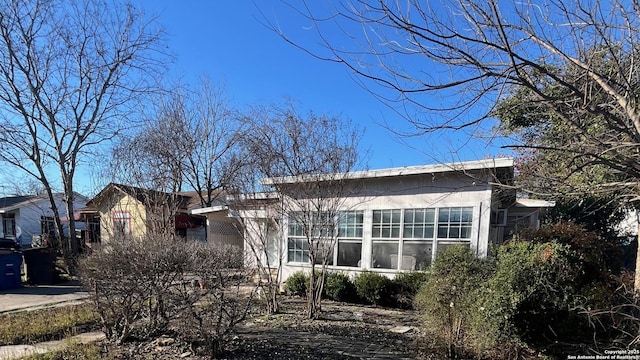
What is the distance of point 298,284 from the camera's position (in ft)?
33.9

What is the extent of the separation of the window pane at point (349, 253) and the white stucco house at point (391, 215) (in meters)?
0.03

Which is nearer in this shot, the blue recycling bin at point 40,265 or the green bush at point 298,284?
the green bush at point 298,284

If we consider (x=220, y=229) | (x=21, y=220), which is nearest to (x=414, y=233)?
(x=220, y=229)

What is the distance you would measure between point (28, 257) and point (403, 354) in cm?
1306

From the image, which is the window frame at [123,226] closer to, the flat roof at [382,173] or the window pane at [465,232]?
the flat roof at [382,173]

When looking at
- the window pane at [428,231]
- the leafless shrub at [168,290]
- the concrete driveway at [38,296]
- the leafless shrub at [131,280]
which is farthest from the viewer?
the window pane at [428,231]

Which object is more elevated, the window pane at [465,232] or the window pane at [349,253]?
the window pane at [465,232]

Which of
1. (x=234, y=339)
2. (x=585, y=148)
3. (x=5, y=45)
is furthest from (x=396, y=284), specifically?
(x=5, y=45)

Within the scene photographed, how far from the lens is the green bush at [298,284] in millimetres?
10266

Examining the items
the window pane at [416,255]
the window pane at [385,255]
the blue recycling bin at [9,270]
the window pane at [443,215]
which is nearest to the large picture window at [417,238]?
the window pane at [416,255]

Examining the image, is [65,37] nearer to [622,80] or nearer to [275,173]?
[275,173]

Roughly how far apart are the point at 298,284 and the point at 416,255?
11.5 feet

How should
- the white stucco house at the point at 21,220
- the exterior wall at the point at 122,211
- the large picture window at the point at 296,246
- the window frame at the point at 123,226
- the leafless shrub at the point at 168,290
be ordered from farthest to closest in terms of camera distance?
1. the white stucco house at the point at 21,220
2. the exterior wall at the point at 122,211
3. the large picture window at the point at 296,246
4. the window frame at the point at 123,226
5. the leafless shrub at the point at 168,290

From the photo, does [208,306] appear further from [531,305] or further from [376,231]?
[376,231]
